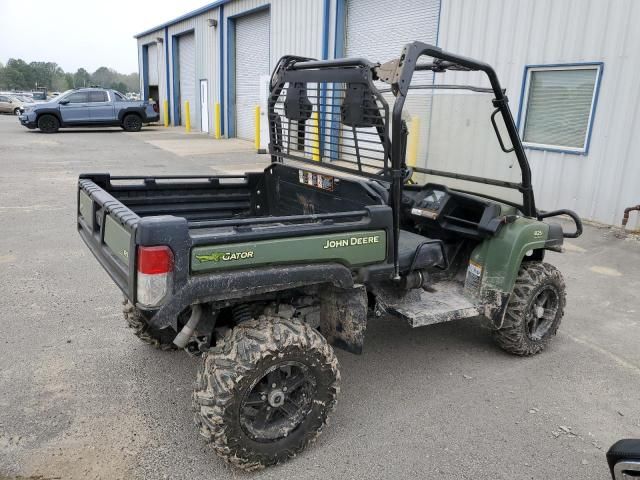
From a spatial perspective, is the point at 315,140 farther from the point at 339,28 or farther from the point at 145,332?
the point at 339,28

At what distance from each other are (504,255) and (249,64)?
18.1 m

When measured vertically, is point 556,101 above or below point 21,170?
above

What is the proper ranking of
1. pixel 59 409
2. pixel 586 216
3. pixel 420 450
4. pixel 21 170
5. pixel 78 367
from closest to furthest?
pixel 420 450 → pixel 59 409 → pixel 78 367 → pixel 586 216 → pixel 21 170

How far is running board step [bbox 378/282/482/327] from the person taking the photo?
3.46 m

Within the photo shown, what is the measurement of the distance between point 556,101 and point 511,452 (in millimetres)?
6814

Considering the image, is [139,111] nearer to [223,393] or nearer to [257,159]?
[257,159]

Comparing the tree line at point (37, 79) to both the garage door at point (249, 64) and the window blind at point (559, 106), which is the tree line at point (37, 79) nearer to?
the garage door at point (249, 64)

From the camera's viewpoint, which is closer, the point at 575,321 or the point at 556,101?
the point at 575,321

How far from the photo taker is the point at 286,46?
53.3 ft

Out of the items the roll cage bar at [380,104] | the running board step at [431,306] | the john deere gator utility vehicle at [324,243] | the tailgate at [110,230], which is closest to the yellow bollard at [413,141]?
the john deere gator utility vehicle at [324,243]

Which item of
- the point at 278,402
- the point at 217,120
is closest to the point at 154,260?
the point at 278,402

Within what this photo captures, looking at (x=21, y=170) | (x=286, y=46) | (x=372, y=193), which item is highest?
(x=286, y=46)

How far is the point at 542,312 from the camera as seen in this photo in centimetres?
407

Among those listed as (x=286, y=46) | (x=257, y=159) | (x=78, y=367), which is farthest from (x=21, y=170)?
(x=78, y=367)
